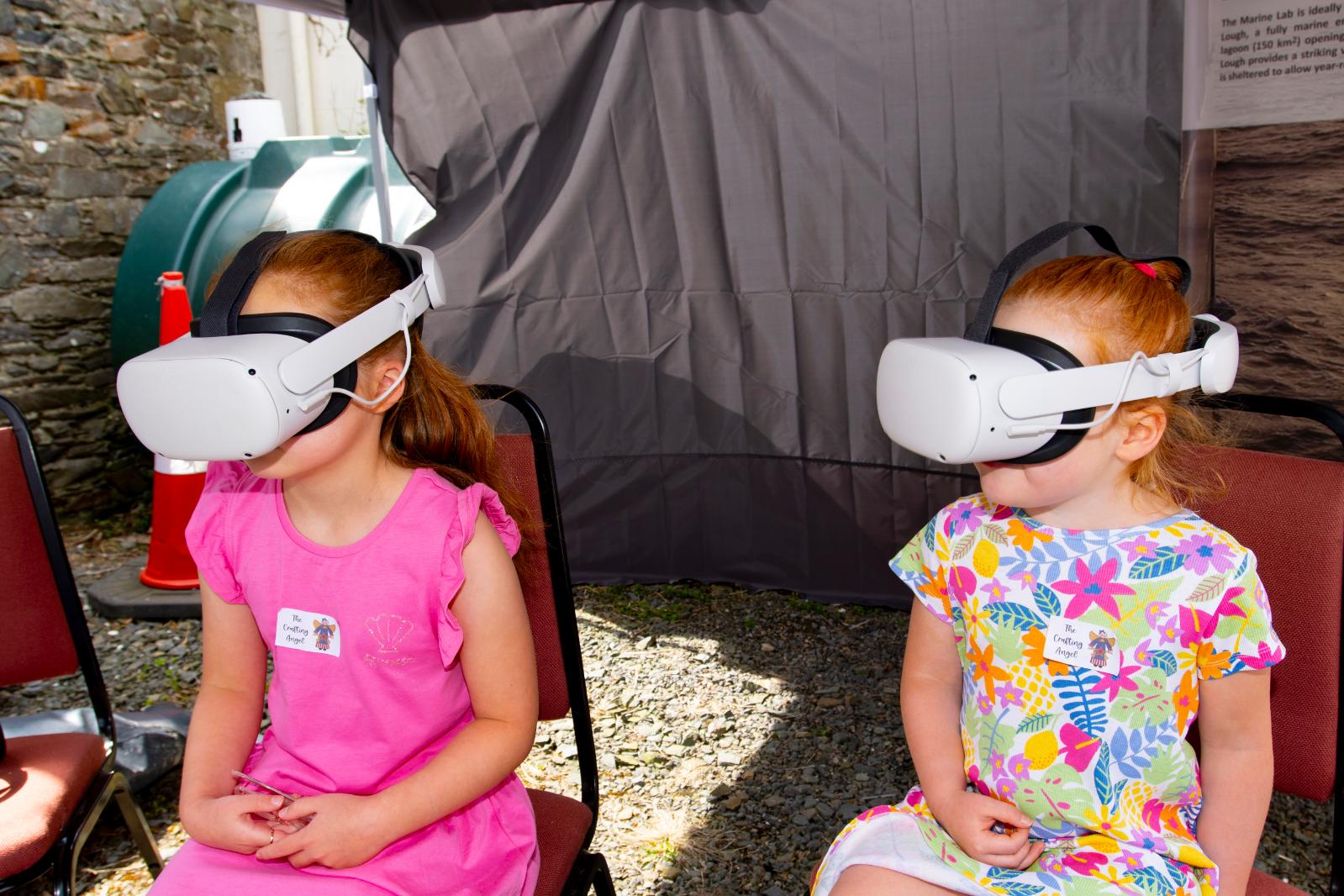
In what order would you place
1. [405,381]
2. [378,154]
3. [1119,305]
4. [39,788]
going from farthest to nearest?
[378,154] < [39,788] < [405,381] < [1119,305]

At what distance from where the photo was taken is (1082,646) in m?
1.26

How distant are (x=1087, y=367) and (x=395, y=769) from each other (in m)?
0.99

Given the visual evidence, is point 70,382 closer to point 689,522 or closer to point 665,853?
point 689,522

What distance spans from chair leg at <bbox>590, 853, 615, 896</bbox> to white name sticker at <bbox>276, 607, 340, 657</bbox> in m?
0.49

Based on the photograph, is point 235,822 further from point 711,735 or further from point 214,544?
point 711,735

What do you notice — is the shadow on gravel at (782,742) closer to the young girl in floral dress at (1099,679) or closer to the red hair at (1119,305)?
the young girl in floral dress at (1099,679)

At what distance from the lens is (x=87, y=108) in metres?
5.35

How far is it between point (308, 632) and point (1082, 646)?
96cm

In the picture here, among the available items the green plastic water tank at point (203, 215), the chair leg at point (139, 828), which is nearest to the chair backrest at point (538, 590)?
the chair leg at point (139, 828)

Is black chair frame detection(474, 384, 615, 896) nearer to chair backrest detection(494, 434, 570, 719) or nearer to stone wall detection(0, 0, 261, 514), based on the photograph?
chair backrest detection(494, 434, 570, 719)

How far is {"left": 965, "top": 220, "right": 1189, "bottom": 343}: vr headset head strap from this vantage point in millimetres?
1198

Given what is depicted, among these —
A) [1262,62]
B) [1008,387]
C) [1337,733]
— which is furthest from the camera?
[1262,62]

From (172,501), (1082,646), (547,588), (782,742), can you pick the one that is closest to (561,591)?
(547,588)

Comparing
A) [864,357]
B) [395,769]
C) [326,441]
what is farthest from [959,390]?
[864,357]
